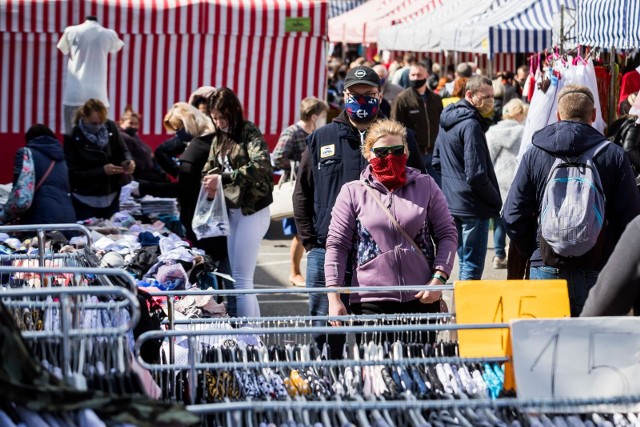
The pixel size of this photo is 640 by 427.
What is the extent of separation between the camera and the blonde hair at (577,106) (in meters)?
5.61

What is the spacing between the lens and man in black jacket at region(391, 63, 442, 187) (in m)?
11.9

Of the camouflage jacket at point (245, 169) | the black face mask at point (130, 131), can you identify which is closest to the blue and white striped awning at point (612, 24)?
the camouflage jacket at point (245, 169)

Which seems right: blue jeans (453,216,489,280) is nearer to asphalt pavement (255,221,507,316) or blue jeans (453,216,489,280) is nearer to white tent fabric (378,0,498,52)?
asphalt pavement (255,221,507,316)

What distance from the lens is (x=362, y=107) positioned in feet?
18.8

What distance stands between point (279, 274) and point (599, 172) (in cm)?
575

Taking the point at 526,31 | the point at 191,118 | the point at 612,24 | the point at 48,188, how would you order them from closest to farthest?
the point at 48,188, the point at 191,118, the point at 612,24, the point at 526,31

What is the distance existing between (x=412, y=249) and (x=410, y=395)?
1773mm

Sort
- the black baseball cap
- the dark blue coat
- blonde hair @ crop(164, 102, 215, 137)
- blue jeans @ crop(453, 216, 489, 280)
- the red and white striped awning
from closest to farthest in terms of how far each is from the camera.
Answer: the black baseball cap
blue jeans @ crop(453, 216, 489, 280)
the dark blue coat
blonde hair @ crop(164, 102, 215, 137)
the red and white striped awning

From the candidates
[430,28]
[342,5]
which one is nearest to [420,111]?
[430,28]

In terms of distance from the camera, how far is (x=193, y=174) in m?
7.80

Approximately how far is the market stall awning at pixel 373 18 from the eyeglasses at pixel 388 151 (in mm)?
18107

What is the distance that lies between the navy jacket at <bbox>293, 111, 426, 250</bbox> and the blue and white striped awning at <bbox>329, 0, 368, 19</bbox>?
27.4 m

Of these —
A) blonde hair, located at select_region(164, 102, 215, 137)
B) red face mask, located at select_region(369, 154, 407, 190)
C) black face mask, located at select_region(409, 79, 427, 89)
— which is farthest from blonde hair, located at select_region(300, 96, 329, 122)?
red face mask, located at select_region(369, 154, 407, 190)

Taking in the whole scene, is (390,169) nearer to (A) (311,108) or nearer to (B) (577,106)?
(B) (577,106)
